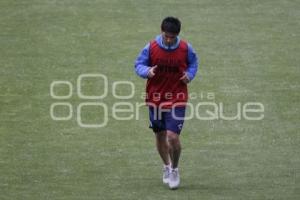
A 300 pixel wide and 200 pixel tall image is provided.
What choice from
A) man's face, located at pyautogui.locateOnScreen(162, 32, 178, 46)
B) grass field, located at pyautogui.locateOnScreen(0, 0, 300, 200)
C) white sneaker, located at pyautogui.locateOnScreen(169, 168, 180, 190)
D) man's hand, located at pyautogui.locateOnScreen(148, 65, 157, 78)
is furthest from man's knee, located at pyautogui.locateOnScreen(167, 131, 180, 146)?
man's face, located at pyautogui.locateOnScreen(162, 32, 178, 46)

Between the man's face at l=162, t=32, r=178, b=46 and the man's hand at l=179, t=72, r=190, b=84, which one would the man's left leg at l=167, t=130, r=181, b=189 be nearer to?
the man's hand at l=179, t=72, r=190, b=84

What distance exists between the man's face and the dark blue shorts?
811 millimetres

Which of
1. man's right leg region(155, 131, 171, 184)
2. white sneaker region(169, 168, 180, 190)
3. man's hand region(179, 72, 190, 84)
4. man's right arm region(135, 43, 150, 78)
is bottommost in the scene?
white sneaker region(169, 168, 180, 190)

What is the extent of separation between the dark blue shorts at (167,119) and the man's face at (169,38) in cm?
81

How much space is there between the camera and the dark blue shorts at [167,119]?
12055 millimetres

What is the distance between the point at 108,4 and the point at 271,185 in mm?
11019

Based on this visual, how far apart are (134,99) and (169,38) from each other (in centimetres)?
526

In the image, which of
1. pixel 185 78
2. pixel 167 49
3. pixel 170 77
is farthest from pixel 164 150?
pixel 167 49

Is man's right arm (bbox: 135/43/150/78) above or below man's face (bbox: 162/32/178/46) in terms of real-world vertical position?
below

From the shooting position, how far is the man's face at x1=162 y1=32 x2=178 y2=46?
1178 centimetres

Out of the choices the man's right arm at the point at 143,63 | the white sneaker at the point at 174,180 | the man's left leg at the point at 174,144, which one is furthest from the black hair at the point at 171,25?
the white sneaker at the point at 174,180

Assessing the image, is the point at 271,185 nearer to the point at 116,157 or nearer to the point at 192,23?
the point at 116,157

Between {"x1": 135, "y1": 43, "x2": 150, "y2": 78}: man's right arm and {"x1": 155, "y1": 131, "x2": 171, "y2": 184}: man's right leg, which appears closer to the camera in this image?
{"x1": 135, "y1": 43, "x2": 150, "y2": 78}: man's right arm

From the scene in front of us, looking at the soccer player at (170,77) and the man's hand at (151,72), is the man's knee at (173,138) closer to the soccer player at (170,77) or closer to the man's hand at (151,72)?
the soccer player at (170,77)
